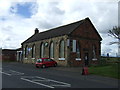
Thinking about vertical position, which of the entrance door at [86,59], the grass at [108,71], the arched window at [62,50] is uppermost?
the arched window at [62,50]

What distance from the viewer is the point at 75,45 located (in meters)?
31.3

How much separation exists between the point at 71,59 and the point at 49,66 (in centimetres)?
376

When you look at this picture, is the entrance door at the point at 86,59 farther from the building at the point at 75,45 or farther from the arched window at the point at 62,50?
the arched window at the point at 62,50

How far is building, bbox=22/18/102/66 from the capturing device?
101 feet

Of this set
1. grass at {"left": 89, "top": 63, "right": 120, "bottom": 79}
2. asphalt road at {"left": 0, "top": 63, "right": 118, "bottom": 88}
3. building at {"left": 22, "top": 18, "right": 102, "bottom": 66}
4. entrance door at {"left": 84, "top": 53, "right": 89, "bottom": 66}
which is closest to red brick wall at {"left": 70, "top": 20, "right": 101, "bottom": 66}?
building at {"left": 22, "top": 18, "right": 102, "bottom": 66}

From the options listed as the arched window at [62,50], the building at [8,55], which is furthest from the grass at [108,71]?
the building at [8,55]

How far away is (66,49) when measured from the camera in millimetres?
30422

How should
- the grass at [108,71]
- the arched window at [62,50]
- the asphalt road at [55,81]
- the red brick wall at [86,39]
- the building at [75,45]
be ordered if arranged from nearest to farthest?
the asphalt road at [55,81] < the grass at [108,71] < the building at [75,45] < the red brick wall at [86,39] < the arched window at [62,50]

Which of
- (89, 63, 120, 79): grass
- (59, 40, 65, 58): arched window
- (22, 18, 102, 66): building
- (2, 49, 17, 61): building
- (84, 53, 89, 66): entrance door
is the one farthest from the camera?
(2, 49, 17, 61): building

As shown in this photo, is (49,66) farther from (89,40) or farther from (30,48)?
(30,48)

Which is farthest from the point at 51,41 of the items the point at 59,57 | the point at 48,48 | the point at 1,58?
the point at 1,58

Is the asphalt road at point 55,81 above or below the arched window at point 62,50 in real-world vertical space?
below

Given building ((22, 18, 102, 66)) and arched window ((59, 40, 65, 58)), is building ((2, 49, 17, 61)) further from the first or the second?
arched window ((59, 40, 65, 58))

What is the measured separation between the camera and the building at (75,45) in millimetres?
30670
